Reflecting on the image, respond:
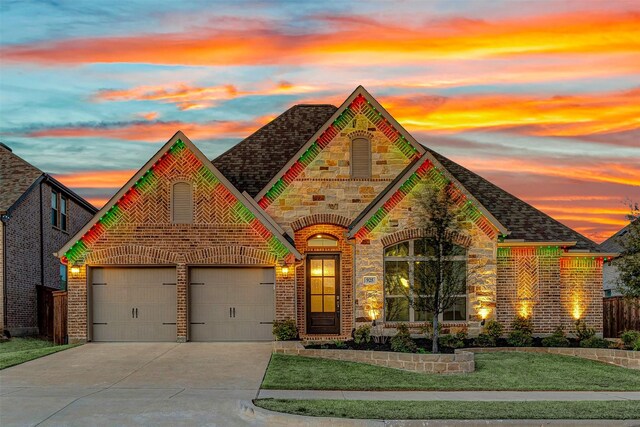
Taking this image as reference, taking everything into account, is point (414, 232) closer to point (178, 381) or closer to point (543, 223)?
point (543, 223)

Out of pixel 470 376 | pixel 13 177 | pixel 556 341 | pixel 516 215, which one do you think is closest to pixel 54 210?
pixel 13 177

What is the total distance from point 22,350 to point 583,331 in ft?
57.9

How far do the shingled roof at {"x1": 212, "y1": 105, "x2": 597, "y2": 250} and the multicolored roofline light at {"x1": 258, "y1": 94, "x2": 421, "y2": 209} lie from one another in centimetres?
137

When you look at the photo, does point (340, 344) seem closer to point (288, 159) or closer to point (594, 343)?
point (594, 343)

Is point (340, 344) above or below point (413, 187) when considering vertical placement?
below

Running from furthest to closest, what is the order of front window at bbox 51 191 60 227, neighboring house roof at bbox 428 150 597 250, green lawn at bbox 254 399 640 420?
front window at bbox 51 191 60 227
neighboring house roof at bbox 428 150 597 250
green lawn at bbox 254 399 640 420

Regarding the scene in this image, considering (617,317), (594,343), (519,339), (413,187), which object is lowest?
(594,343)

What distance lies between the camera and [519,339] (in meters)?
23.8

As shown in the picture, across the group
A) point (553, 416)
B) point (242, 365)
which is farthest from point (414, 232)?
point (553, 416)

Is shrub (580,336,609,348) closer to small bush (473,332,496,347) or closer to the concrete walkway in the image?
small bush (473,332,496,347)

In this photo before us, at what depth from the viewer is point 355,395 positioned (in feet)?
52.7

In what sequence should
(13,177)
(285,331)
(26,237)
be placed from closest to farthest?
(285,331), (26,237), (13,177)

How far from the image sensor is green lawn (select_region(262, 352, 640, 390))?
17312 mm

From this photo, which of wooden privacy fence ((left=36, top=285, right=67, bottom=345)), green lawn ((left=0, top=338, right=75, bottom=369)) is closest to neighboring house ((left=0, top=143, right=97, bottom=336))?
wooden privacy fence ((left=36, top=285, right=67, bottom=345))
